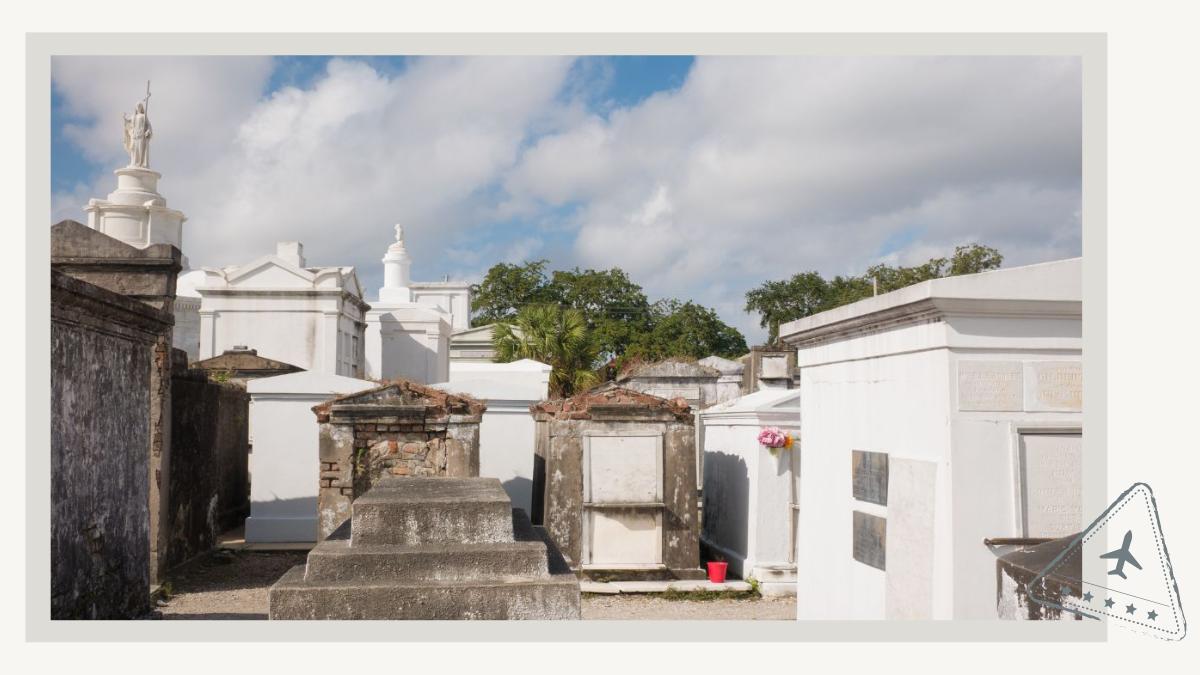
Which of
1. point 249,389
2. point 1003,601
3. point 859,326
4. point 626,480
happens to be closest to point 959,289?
point 859,326

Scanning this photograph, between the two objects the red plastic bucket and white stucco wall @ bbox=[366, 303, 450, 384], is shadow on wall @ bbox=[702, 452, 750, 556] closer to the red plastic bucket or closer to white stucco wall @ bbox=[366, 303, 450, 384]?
the red plastic bucket

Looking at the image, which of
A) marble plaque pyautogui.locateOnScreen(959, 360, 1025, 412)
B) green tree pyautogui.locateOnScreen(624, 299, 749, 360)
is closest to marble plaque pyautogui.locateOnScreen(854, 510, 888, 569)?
marble plaque pyautogui.locateOnScreen(959, 360, 1025, 412)

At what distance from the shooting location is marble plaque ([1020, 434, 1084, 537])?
5.59 meters

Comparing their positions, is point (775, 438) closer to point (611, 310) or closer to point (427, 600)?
point (427, 600)

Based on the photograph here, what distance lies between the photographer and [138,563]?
8.20m

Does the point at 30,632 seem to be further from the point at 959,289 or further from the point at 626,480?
the point at 626,480

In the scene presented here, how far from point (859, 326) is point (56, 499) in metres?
4.83

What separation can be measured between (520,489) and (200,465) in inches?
183

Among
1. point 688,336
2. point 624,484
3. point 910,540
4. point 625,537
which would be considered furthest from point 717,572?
point 688,336

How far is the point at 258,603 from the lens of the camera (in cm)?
→ 1163

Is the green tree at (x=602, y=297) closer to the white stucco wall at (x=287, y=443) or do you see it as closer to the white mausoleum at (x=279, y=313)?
the white mausoleum at (x=279, y=313)

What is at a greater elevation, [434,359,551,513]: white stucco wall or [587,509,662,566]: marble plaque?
[434,359,551,513]: white stucco wall

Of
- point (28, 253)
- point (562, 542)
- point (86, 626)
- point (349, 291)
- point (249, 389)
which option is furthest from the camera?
point (349, 291)
